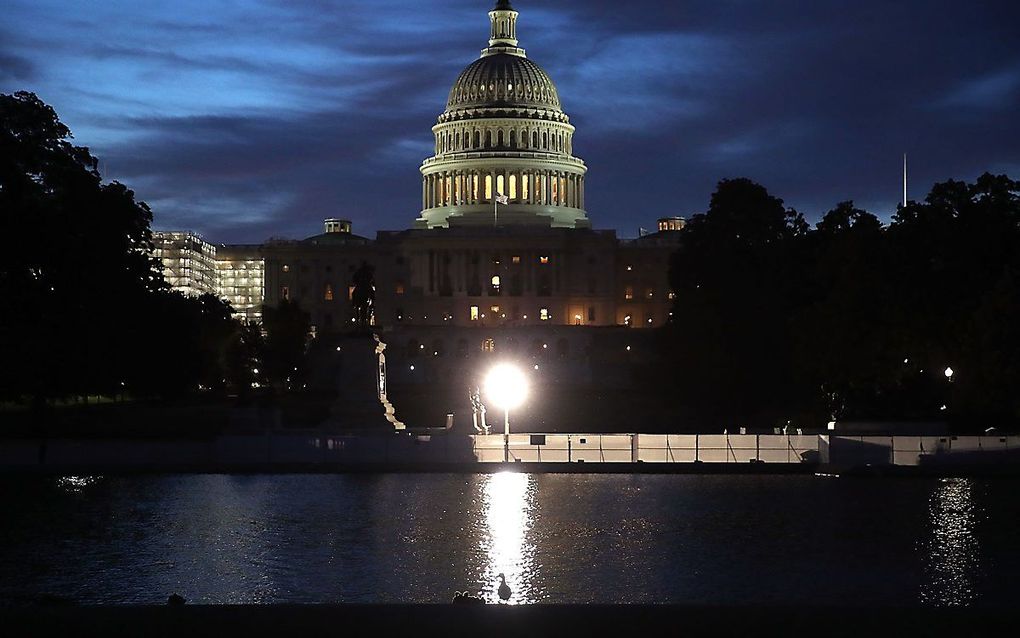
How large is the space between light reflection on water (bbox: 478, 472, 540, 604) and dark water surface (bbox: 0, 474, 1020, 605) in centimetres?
6

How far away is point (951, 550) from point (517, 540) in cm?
901

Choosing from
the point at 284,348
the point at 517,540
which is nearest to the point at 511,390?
the point at 284,348

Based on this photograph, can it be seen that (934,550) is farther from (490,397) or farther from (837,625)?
(490,397)

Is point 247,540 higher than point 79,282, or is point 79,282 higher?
point 79,282

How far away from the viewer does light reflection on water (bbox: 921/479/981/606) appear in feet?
98.8

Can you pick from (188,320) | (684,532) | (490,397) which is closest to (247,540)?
(684,532)

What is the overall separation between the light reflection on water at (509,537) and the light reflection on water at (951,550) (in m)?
7.19

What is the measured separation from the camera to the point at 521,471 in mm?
54500

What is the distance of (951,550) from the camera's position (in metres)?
35.1

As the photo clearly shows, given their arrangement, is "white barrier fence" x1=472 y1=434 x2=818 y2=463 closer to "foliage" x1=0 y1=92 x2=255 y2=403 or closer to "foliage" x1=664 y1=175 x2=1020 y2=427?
"foliage" x1=664 y1=175 x2=1020 y2=427

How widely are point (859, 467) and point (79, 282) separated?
28.9m

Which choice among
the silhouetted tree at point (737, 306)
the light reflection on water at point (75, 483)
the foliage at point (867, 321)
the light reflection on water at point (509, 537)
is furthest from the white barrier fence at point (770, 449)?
the silhouetted tree at point (737, 306)

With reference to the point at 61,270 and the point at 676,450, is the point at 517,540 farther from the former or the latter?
the point at 61,270

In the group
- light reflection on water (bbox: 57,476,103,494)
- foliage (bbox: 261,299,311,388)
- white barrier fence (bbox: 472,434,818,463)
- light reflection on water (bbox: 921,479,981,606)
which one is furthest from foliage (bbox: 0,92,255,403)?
foliage (bbox: 261,299,311,388)
